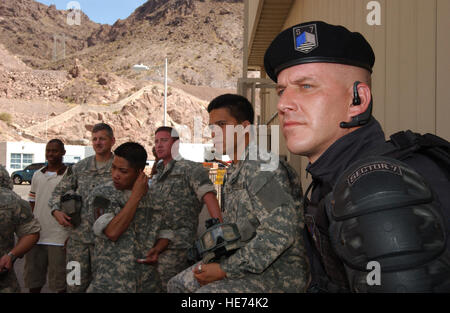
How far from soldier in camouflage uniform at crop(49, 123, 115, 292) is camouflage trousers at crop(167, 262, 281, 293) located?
1774 mm

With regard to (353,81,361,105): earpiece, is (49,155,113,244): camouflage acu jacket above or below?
below

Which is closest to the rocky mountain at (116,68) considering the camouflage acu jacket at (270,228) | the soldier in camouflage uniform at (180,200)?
the soldier in camouflage uniform at (180,200)

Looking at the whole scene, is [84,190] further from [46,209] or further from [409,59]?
[409,59]

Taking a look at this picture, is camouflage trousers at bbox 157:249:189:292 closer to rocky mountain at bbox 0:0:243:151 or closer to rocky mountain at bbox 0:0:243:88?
rocky mountain at bbox 0:0:243:151

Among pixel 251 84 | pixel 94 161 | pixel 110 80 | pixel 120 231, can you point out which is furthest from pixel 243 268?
pixel 110 80

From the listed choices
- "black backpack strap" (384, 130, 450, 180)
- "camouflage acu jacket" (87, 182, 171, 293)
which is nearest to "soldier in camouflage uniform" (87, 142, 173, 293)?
"camouflage acu jacket" (87, 182, 171, 293)

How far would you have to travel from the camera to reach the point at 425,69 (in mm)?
1857

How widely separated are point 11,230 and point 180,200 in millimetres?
1415

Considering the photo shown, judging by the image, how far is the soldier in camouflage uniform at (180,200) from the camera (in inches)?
127

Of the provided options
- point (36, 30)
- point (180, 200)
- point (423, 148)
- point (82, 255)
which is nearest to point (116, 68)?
point (36, 30)

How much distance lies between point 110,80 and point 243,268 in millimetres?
55985

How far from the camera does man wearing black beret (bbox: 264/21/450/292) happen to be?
0.67m
